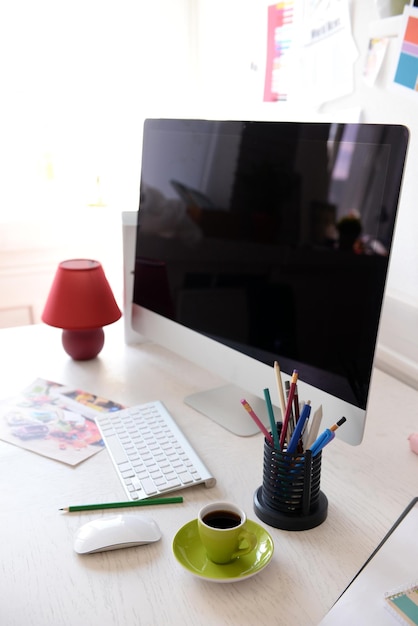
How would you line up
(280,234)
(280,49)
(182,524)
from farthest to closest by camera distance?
1. (280,49)
2. (280,234)
3. (182,524)

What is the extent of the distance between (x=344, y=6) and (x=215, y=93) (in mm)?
744

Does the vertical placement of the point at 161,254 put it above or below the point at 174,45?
below

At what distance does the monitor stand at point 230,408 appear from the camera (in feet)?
3.42

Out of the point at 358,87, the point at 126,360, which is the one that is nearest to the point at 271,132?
the point at 358,87

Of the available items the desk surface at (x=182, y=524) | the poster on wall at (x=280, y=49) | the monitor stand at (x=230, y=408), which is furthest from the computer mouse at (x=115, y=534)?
the poster on wall at (x=280, y=49)

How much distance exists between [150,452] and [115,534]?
221 mm

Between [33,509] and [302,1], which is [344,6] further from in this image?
[33,509]

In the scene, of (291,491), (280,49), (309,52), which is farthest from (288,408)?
(280,49)

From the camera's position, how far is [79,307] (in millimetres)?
1268

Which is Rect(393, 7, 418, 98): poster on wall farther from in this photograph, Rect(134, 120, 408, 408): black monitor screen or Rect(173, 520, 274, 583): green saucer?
Rect(173, 520, 274, 583): green saucer

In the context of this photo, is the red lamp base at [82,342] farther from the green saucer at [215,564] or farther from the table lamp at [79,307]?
the green saucer at [215,564]

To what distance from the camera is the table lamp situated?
49.7 inches

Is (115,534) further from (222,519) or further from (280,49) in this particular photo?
(280,49)

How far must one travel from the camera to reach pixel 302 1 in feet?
4.64
